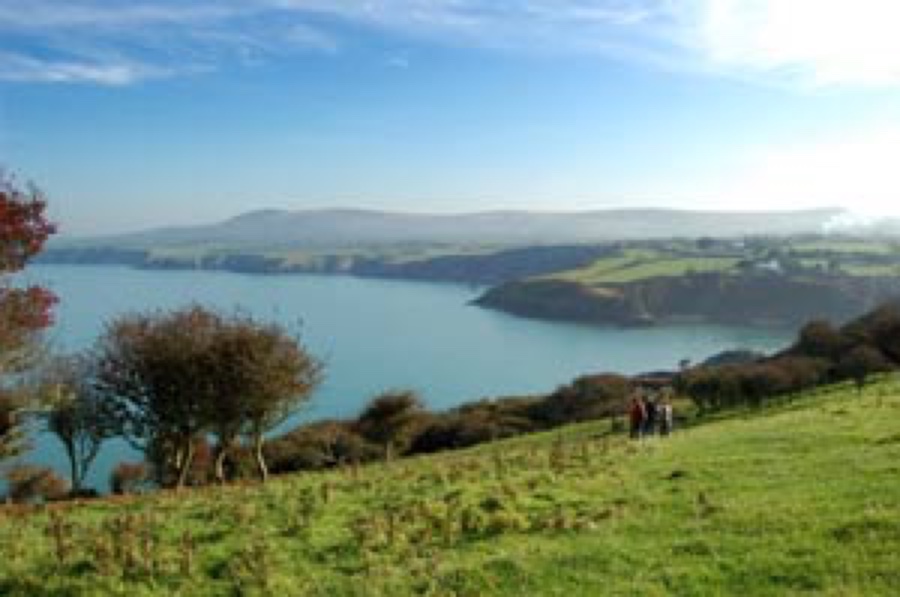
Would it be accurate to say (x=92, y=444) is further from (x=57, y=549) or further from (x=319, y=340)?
(x=319, y=340)

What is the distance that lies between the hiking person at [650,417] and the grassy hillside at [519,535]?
1333cm

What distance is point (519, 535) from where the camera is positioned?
14.4m

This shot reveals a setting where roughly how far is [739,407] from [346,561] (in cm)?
4568

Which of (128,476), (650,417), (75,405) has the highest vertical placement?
(650,417)

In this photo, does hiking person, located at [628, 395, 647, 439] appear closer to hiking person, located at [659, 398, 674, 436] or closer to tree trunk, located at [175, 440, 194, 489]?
hiking person, located at [659, 398, 674, 436]

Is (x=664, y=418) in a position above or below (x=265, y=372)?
below

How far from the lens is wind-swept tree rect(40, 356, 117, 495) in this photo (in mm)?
37259

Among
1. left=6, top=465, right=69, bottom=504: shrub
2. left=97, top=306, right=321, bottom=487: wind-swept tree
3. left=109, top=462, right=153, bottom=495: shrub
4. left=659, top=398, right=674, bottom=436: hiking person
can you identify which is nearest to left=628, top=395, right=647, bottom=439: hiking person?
left=659, top=398, right=674, bottom=436: hiking person

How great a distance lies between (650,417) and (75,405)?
25849 millimetres

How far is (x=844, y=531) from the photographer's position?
12.9 metres

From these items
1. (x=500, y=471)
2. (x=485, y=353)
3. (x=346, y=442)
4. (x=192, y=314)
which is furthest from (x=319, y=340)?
(x=500, y=471)

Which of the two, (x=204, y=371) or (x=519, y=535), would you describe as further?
(x=204, y=371)

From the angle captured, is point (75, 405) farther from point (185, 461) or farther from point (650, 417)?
point (650, 417)

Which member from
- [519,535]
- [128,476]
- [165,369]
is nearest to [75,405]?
[165,369]
